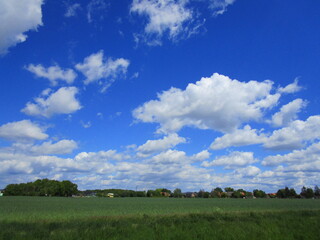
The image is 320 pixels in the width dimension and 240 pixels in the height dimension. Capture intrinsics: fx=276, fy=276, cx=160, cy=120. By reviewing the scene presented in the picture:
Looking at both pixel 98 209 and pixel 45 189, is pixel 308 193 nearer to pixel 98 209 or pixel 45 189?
pixel 45 189

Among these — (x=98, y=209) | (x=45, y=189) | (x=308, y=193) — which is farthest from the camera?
(x=308, y=193)

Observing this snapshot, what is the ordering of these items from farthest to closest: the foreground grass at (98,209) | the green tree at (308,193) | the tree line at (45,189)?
the green tree at (308,193) → the tree line at (45,189) → the foreground grass at (98,209)

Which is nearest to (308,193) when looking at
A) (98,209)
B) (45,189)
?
(45,189)

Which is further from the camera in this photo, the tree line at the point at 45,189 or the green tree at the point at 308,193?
the green tree at the point at 308,193

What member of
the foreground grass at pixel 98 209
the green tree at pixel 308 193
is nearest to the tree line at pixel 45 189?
the foreground grass at pixel 98 209

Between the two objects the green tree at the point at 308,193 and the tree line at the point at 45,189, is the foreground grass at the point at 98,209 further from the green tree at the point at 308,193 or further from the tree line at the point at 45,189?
the green tree at the point at 308,193

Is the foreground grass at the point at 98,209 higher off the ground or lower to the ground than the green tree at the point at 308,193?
lower

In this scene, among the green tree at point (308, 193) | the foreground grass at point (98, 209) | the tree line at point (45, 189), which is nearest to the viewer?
the foreground grass at point (98, 209)

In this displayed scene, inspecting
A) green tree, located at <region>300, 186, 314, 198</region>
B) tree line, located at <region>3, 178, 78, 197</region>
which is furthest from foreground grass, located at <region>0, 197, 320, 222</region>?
green tree, located at <region>300, 186, 314, 198</region>

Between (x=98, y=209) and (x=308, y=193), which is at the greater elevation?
(x=308, y=193)

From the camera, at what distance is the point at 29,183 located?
18262 centimetres

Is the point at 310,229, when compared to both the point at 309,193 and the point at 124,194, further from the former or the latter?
the point at 309,193

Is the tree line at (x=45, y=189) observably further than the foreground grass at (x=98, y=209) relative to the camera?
Yes

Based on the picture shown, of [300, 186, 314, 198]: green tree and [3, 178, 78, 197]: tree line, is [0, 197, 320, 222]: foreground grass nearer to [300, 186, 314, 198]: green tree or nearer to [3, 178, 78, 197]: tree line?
[3, 178, 78, 197]: tree line
